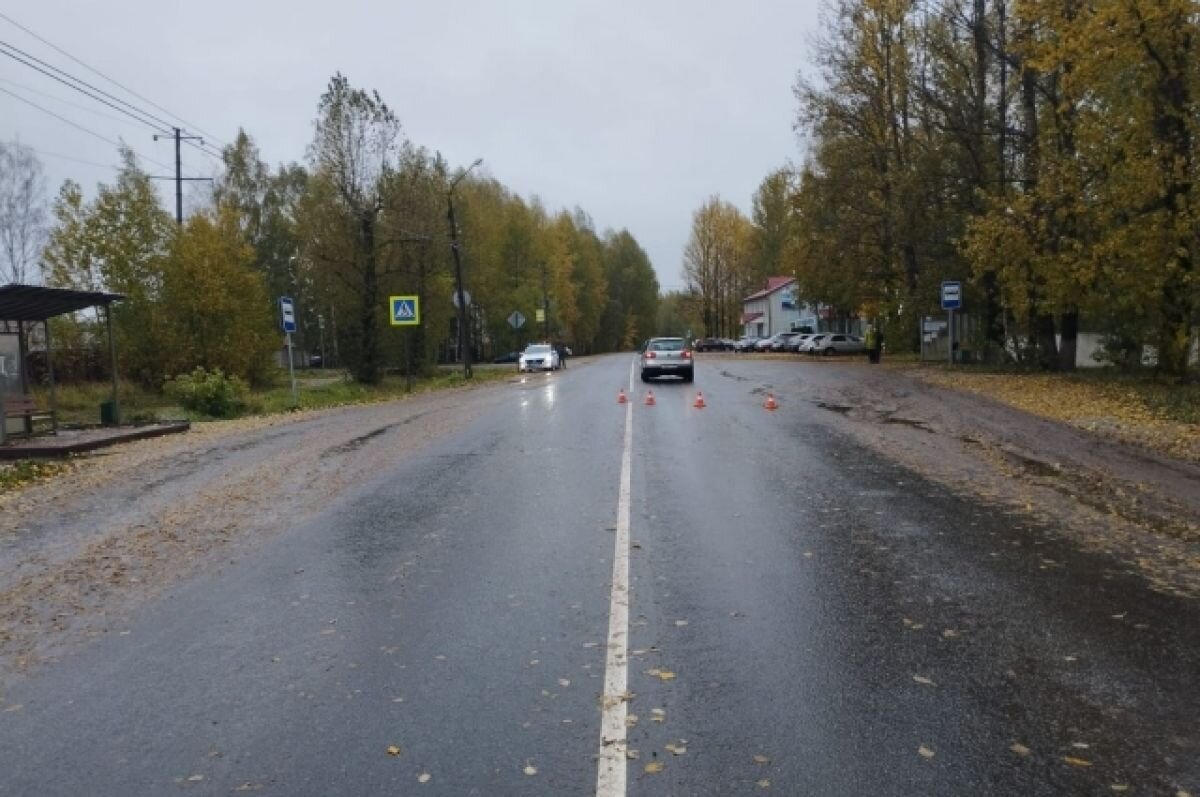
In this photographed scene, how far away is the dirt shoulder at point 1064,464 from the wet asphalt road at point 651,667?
1.82 ft

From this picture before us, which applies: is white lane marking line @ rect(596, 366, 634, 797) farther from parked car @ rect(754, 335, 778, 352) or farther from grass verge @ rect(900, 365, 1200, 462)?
parked car @ rect(754, 335, 778, 352)

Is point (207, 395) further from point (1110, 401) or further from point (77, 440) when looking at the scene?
point (1110, 401)

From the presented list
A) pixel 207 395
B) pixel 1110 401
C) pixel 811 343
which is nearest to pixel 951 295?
pixel 1110 401

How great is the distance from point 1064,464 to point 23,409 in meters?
17.4

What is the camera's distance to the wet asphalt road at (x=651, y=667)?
149 inches

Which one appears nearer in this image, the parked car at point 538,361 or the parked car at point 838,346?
the parked car at point 538,361

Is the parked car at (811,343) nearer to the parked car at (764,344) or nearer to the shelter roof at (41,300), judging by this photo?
the parked car at (764,344)

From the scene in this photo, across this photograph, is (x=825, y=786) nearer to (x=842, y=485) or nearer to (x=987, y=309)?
(x=842, y=485)

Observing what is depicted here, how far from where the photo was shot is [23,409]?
17406 millimetres

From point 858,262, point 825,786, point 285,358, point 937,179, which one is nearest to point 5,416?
point 825,786

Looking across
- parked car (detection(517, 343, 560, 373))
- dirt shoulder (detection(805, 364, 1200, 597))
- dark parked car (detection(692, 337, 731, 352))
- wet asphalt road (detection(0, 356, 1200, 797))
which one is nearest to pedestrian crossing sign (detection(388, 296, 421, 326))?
parked car (detection(517, 343, 560, 373))

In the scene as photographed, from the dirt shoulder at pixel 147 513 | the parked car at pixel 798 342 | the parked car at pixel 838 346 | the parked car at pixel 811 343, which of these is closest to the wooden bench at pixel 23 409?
the dirt shoulder at pixel 147 513

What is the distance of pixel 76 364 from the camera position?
3322 centimetres

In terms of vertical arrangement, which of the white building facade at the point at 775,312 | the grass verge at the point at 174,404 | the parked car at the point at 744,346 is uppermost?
the white building facade at the point at 775,312
